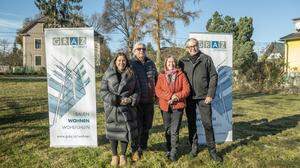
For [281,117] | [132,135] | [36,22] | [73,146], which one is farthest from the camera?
[36,22]

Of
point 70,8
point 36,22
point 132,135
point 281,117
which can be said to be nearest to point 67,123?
point 132,135

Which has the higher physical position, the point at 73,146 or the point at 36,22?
the point at 36,22

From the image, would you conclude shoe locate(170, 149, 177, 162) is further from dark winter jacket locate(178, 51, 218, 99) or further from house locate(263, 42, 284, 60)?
house locate(263, 42, 284, 60)

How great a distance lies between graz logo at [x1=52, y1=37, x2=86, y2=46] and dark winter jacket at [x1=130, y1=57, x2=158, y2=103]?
1.16 metres

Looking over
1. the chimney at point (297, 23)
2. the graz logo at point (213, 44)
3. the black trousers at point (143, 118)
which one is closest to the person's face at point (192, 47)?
the graz logo at point (213, 44)

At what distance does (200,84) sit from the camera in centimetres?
619

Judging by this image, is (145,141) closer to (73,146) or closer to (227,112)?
(73,146)

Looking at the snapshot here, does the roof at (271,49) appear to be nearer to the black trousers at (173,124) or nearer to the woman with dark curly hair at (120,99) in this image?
the black trousers at (173,124)

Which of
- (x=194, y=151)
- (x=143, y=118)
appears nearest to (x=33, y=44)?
(x=143, y=118)

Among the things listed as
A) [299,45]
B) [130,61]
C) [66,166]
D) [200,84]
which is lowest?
[66,166]

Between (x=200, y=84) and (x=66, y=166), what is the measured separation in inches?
100

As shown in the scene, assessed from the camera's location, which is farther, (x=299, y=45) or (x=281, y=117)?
(x=299, y=45)

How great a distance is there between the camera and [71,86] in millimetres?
6859

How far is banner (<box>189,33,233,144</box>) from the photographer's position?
7211mm
